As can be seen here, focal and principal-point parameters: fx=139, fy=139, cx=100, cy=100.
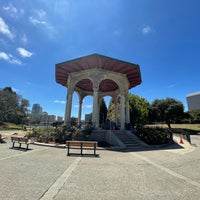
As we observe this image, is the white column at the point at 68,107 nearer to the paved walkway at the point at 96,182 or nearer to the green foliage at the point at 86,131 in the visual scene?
the green foliage at the point at 86,131

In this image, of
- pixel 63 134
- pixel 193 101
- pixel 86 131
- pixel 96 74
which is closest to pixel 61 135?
pixel 63 134

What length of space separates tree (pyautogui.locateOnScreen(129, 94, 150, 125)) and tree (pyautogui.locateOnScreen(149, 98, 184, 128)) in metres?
6.61

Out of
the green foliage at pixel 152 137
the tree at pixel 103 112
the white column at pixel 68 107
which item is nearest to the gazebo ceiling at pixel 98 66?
the white column at pixel 68 107

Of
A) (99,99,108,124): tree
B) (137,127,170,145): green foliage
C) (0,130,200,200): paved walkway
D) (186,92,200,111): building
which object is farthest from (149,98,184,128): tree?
(186,92,200,111): building

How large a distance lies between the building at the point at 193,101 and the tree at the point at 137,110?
103 m

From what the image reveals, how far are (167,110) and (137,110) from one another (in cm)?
1133

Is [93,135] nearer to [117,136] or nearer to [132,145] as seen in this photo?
[117,136]

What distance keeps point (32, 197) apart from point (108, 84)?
1643cm

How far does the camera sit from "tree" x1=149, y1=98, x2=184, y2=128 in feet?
122

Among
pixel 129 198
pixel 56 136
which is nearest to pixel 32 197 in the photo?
pixel 129 198

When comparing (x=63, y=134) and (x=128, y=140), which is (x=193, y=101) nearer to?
Result: (x=128, y=140)

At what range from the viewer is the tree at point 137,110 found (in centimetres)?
3143

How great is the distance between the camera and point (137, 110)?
3158cm

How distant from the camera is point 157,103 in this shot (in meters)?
40.0
